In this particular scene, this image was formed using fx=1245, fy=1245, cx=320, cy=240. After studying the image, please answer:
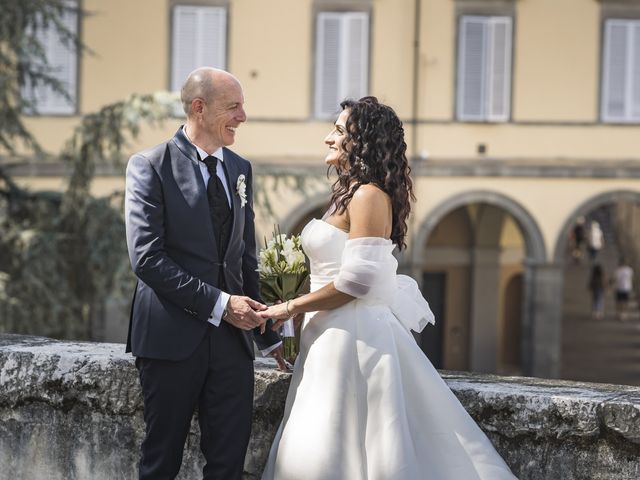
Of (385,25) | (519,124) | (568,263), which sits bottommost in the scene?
(568,263)

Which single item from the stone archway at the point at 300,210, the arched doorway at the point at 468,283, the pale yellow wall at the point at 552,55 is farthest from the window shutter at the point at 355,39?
the arched doorway at the point at 468,283

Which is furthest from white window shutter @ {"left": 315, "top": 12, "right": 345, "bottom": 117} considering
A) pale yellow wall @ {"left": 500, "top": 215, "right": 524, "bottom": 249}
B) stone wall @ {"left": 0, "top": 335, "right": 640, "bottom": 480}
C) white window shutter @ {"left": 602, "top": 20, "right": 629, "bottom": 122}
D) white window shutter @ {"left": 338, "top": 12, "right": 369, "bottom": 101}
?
stone wall @ {"left": 0, "top": 335, "right": 640, "bottom": 480}

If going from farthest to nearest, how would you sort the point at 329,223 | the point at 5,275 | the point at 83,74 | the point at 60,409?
the point at 83,74, the point at 5,275, the point at 60,409, the point at 329,223

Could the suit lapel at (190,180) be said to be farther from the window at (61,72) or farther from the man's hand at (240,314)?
the window at (61,72)

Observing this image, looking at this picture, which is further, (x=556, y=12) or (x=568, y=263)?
(x=568, y=263)

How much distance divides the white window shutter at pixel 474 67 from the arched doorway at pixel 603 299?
2535 mm

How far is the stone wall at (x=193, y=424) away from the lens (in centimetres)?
367

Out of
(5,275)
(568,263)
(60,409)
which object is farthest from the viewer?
(568,263)

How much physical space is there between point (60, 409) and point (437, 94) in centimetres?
1694


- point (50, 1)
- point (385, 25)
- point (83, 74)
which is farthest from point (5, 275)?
point (385, 25)

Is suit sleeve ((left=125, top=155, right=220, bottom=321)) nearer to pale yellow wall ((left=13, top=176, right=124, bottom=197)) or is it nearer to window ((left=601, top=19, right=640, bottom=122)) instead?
pale yellow wall ((left=13, top=176, right=124, bottom=197))

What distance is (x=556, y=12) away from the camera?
20.6 meters

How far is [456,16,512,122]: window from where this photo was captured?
810 inches

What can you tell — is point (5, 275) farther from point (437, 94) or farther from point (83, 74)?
point (437, 94)
